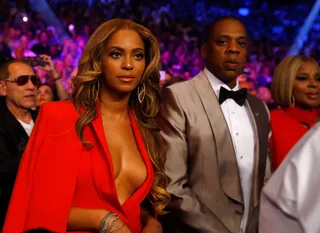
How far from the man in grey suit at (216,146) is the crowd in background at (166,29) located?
333 centimetres

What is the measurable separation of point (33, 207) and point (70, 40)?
20.1 ft

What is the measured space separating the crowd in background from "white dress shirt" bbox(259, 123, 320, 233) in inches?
179

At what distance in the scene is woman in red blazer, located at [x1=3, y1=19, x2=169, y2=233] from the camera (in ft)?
6.43

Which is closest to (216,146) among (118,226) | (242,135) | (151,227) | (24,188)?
(242,135)

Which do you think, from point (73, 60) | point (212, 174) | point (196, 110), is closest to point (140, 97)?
point (196, 110)

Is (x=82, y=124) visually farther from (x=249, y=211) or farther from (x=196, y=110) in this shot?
(x=249, y=211)

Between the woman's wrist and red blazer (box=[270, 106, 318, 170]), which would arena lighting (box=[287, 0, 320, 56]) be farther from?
the woman's wrist

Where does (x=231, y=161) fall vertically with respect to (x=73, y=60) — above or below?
above

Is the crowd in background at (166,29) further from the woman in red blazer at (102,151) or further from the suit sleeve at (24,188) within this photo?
the suit sleeve at (24,188)

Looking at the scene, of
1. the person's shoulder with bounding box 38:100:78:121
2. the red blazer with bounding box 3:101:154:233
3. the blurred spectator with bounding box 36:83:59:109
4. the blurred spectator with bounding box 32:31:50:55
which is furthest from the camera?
the blurred spectator with bounding box 32:31:50:55

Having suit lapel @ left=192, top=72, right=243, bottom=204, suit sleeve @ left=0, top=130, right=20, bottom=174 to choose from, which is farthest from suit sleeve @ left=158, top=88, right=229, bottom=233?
suit sleeve @ left=0, top=130, right=20, bottom=174

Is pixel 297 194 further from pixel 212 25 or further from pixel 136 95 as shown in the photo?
pixel 212 25

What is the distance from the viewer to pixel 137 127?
2.30 metres

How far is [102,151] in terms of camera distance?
2.06 meters
